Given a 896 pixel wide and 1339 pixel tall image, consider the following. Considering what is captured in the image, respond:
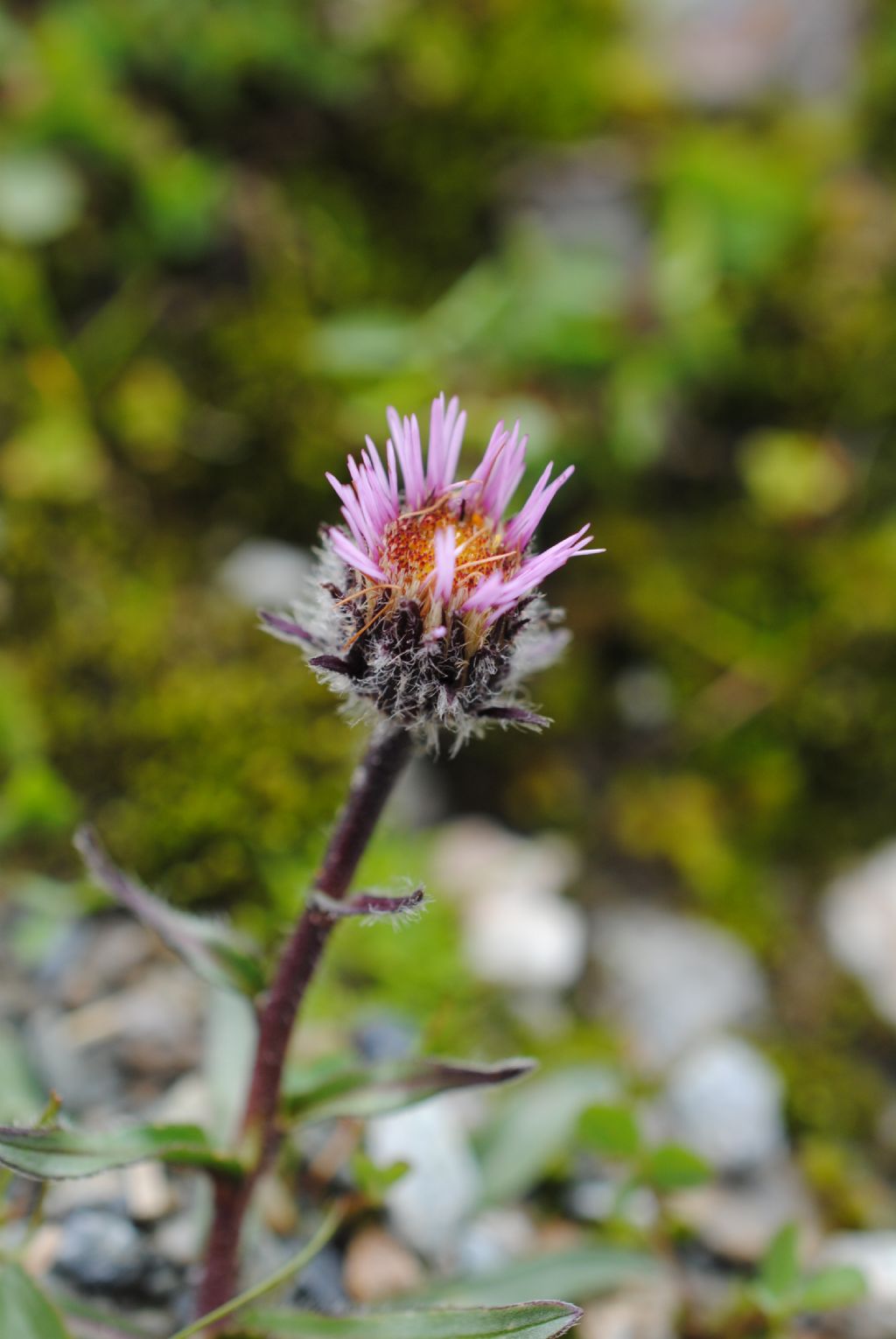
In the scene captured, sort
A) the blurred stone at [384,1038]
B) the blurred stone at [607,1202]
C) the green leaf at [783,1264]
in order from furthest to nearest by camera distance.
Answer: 1. the blurred stone at [384,1038]
2. the blurred stone at [607,1202]
3. the green leaf at [783,1264]

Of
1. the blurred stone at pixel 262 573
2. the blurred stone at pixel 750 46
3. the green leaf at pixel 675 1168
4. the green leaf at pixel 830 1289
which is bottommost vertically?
the green leaf at pixel 830 1289

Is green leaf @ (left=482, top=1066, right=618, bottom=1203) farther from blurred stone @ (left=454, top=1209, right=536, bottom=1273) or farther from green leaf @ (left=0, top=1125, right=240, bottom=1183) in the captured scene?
green leaf @ (left=0, top=1125, right=240, bottom=1183)

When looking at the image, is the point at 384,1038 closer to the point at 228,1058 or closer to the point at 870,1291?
the point at 228,1058

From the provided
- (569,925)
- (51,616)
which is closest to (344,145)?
(51,616)

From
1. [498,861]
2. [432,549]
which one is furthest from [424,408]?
[432,549]

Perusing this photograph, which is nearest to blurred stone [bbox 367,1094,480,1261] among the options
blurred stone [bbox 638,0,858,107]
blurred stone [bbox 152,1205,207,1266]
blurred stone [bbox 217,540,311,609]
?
blurred stone [bbox 152,1205,207,1266]

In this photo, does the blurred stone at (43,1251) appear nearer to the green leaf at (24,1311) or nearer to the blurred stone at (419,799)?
the green leaf at (24,1311)

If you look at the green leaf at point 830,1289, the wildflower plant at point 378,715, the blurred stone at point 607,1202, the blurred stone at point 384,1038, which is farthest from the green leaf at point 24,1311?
the green leaf at point 830,1289

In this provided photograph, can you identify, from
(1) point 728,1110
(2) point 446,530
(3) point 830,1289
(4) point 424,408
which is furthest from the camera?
(4) point 424,408

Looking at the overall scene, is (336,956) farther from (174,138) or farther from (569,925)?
(174,138)
